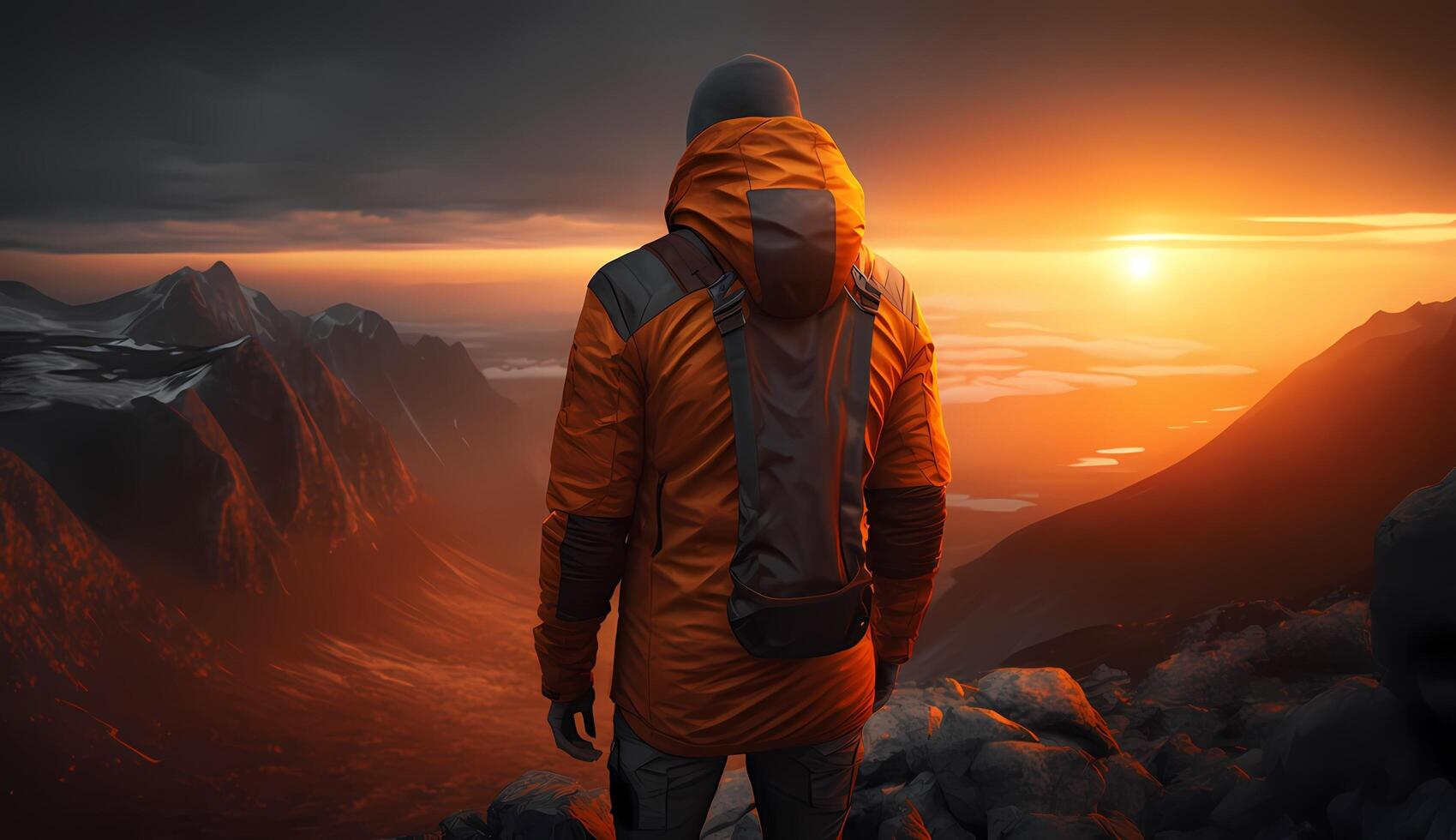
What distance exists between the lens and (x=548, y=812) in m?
2.47

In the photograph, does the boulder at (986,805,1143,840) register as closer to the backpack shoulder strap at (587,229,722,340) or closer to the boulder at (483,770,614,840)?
the boulder at (483,770,614,840)

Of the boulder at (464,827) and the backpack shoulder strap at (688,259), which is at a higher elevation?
the backpack shoulder strap at (688,259)

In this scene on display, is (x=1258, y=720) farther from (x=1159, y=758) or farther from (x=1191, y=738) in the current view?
(x=1159, y=758)

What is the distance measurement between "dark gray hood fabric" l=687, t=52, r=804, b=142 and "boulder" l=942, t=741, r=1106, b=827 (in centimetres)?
211

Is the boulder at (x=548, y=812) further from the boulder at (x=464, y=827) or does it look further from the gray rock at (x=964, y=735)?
the gray rock at (x=964, y=735)

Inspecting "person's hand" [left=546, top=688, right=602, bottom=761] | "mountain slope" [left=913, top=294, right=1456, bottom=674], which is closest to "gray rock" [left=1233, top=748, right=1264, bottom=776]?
"mountain slope" [left=913, top=294, right=1456, bottom=674]

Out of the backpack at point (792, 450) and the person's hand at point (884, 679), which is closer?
the backpack at point (792, 450)

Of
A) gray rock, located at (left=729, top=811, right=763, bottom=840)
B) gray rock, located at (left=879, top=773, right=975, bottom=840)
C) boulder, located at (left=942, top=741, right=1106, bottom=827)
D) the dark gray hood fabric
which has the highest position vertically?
the dark gray hood fabric

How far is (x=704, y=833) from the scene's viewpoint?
280 cm

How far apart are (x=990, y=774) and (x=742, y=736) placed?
62.7 inches

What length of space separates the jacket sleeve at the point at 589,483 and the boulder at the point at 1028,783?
1745 mm

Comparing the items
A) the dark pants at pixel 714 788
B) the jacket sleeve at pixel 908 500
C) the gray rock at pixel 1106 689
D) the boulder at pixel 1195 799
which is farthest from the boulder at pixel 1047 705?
the dark pants at pixel 714 788

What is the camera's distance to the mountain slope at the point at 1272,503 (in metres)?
3.44

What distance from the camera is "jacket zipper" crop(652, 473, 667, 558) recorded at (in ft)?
4.17
